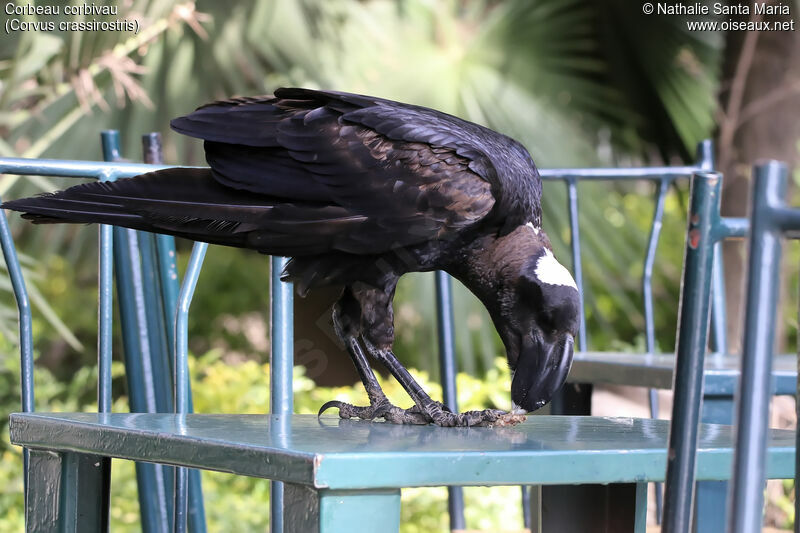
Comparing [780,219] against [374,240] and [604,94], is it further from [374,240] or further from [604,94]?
[604,94]

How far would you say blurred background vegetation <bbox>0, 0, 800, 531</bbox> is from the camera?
430 centimetres

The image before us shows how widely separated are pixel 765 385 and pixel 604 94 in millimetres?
4619

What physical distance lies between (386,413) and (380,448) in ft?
1.68

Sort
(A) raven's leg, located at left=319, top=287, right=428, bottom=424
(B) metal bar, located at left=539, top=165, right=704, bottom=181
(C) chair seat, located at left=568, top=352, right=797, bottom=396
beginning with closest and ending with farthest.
A: (A) raven's leg, located at left=319, top=287, right=428, bottom=424
(C) chair seat, located at left=568, top=352, right=797, bottom=396
(B) metal bar, located at left=539, top=165, right=704, bottom=181

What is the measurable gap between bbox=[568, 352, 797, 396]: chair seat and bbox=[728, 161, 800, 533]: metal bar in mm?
1260

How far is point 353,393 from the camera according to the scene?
15.1 feet

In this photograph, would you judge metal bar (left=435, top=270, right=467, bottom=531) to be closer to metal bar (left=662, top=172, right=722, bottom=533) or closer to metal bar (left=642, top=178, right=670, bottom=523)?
metal bar (left=642, top=178, right=670, bottom=523)

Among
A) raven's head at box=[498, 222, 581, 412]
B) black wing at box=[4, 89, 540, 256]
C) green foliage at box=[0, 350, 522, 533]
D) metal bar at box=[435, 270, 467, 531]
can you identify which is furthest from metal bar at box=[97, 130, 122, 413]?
green foliage at box=[0, 350, 522, 533]

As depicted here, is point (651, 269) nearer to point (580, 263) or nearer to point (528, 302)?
point (580, 263)

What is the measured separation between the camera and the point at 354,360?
6.61ft

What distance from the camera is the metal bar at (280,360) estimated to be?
204 cm

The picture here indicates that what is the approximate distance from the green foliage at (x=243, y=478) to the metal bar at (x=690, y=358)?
3140 millimetres

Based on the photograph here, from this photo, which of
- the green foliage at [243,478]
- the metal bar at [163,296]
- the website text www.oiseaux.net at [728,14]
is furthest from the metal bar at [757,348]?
the website text www.oiseaux.net at [728,14]

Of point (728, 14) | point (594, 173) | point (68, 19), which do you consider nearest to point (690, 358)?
point (594, 173)
